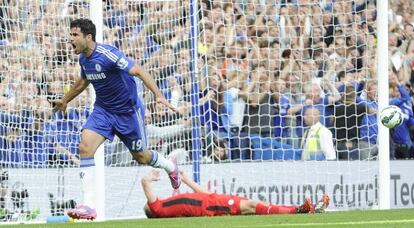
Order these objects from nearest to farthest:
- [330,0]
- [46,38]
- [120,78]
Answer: [120,78] → [46,38] → [330,0]

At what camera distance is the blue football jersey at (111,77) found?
1303cm

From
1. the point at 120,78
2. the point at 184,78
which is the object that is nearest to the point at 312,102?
the point at 184,78

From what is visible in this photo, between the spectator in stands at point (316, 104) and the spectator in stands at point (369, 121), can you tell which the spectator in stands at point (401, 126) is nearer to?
the spectator in stands at point (369, 121)

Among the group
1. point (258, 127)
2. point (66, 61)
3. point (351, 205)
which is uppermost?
point (66, 61)

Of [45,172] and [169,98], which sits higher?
[169,98]

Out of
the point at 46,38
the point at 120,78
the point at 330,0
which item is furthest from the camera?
the point at 330,0

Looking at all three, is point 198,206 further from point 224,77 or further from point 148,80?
point 224,77

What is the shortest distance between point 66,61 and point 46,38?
1.85ft

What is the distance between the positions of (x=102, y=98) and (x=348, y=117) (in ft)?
18.8

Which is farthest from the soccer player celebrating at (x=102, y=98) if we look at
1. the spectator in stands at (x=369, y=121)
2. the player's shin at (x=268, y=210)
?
the spectator in stands at (x=369, y=121)

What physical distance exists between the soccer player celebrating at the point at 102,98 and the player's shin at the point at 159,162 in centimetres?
24

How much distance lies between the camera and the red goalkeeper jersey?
1409 cm

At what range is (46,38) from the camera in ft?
53.8

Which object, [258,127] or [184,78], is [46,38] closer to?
[184,78]
